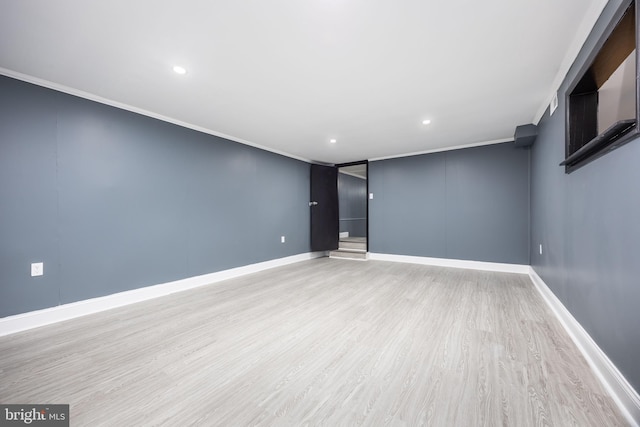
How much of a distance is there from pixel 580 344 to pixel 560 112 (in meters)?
2.02

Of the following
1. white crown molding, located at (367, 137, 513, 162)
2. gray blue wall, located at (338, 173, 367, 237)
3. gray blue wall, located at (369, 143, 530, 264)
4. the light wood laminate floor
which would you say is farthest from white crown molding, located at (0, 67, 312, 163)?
gray blue wall, located at (338, 173, 367, 237)

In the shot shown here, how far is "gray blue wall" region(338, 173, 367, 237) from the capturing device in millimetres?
8000

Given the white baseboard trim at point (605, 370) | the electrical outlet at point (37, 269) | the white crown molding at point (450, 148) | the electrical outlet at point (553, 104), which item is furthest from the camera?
the white crown molding at point (450, 148)

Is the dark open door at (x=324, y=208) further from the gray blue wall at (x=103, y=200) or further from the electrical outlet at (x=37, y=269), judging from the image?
the electrical outlet at (x=37, y=269)

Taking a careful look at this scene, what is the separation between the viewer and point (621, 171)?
131 centimetres

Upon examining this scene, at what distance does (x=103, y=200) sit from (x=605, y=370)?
4.38 meters

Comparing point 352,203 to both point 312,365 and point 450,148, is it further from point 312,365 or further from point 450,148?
point 312,365

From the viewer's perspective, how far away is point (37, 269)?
226cm

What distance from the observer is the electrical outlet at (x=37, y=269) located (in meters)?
2.24

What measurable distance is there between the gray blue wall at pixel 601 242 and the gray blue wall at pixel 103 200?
4070 mm

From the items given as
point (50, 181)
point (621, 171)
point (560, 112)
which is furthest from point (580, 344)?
point (50, 181)

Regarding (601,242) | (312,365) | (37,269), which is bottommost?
(312,365)

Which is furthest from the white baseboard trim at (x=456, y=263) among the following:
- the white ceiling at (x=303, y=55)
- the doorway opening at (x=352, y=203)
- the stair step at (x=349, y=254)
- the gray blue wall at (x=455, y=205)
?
the white ceiling at (x=303, y=55)

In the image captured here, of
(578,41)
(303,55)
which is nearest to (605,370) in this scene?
(578,41)
